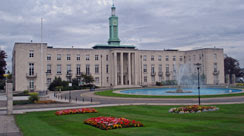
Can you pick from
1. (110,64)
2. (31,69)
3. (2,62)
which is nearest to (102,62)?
(110,64)

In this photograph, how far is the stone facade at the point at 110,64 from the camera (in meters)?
63.8

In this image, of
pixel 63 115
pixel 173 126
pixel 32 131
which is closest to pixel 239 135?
pixel 173 126

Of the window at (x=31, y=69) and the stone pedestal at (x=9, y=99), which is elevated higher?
the window at (x=31, y=69)

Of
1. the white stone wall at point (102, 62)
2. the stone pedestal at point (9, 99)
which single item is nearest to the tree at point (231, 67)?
the white stone wall at point (102, 62)

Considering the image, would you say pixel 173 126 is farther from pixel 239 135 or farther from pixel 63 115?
pixel 63 115

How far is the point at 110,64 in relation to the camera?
7756cm

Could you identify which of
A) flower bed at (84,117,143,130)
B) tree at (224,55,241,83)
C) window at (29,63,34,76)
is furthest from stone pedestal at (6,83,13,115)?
tree at (224,55,241,83)

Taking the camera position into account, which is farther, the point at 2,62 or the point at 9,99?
the point at 2,62

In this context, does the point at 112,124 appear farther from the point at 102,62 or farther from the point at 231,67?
the point at 231,67

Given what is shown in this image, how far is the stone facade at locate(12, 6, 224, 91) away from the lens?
Result: 63750 mm

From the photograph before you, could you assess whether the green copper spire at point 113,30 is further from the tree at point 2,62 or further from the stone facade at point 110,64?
the tree at point 2,62

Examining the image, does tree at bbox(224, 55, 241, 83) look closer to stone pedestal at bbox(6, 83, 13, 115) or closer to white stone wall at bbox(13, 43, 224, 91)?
white stone wall at bbox(13, 43, 224, 91)

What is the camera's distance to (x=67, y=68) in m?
72.8

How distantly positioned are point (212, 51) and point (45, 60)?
49.7m
